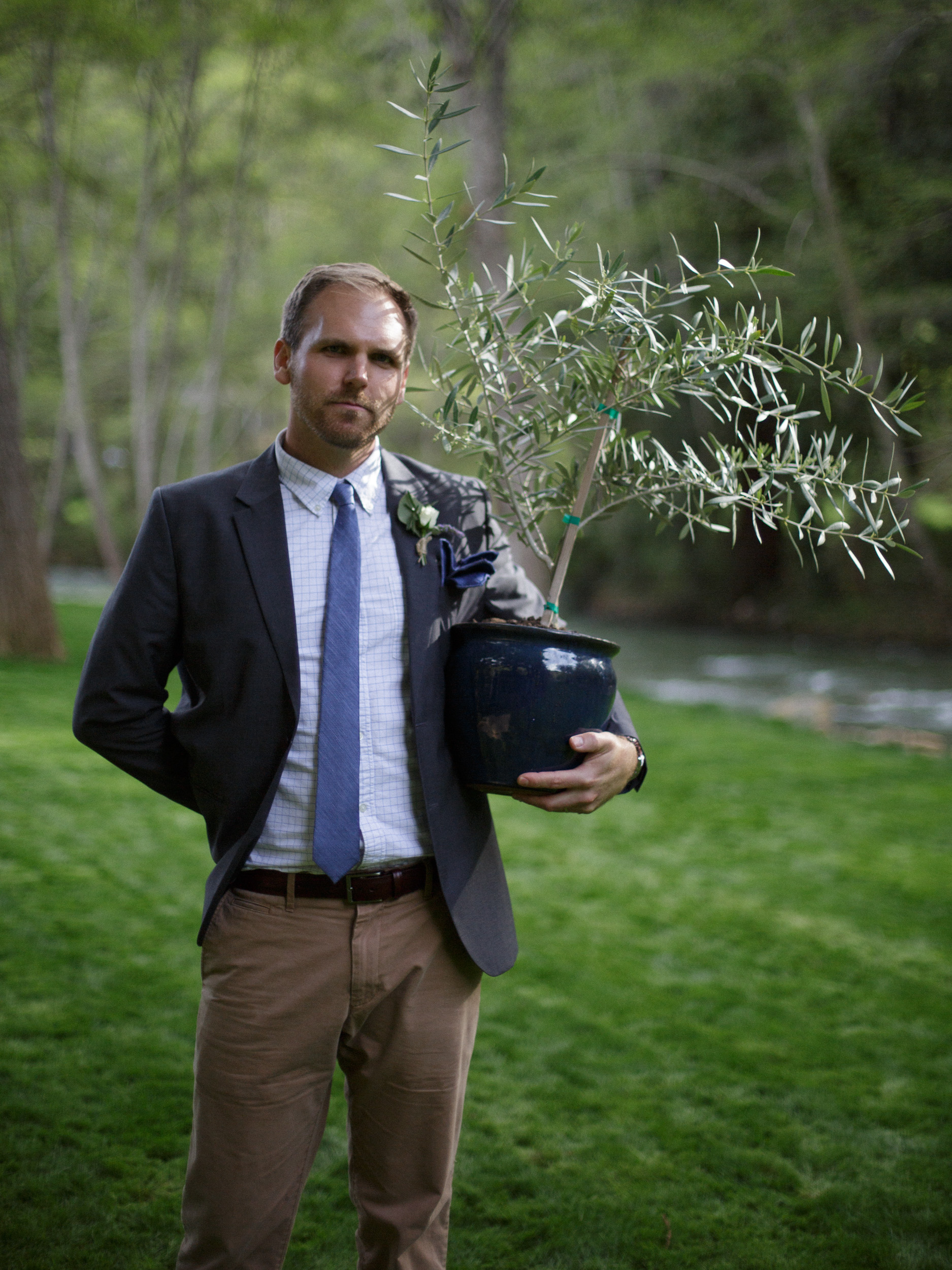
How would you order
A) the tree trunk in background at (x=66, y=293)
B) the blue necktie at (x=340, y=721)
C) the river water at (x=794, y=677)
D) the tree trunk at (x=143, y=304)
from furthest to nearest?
the tree trunk at (x=143, y=304) < the tree trunk in background at (x=66, y=293) < the river water at (x=794, y=677) < the blue necktie at (x=340, y=721)

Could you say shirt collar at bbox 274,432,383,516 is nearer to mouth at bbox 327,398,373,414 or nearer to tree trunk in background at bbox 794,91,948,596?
mouth at bbox 327,398,373,414

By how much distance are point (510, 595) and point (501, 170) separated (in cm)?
978

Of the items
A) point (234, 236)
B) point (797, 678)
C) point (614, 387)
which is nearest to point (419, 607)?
point (614, 387)

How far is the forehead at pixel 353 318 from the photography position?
5.66ft

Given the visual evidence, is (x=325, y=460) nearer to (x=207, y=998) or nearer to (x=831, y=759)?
(x=207, y=998)

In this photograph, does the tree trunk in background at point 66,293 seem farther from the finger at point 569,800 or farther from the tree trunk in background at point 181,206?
the finger at point 569,800

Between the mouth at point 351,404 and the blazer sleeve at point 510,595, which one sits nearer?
the mouth at point 351,404

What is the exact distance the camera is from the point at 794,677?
613 inches

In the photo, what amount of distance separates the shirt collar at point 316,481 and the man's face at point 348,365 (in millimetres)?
105

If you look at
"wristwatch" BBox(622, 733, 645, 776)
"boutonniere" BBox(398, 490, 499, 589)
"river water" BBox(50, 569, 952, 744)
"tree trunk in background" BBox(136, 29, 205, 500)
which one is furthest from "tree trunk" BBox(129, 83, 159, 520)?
"wristwatch" BBox(622, 733, 645, 776)

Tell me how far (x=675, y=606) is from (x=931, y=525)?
6.50m

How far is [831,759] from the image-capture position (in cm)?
879

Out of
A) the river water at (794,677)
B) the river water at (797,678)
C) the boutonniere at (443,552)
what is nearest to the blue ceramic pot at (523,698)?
the boutonniere at (443,552)

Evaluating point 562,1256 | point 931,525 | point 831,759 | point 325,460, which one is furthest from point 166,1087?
point 931,525
